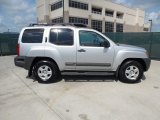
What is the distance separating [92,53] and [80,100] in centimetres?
190

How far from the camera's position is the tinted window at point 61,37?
5988 millimetres

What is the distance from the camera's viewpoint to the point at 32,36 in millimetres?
6102

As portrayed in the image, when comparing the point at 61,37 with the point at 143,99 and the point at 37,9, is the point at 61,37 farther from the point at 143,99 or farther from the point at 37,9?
the point at 37,9

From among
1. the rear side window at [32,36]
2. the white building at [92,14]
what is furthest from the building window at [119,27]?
the rear side window at [32,36]

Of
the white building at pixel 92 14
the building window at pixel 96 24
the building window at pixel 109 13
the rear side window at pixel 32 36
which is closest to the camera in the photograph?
the rear side window at pixel 32 36

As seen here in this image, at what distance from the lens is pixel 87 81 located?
6406 mm

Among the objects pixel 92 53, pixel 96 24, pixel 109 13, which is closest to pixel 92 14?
pixel 96 24

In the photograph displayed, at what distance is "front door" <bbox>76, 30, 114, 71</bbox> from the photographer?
5980mm

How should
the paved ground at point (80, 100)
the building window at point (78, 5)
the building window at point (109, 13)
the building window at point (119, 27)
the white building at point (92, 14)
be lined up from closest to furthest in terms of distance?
the paved ground at point (80, 100)
the building window at point (78, 5)
the white building at point (92, 14)
the building window at point (109, 13)
the building window at point (119, 27)

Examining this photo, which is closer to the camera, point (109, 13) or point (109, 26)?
point (109, 26)

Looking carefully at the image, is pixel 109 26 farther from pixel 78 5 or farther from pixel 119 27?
pixel 78 5

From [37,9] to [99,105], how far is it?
55.3m

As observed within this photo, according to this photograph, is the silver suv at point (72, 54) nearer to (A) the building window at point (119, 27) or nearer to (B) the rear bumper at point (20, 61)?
(B) the rear bumper at point (20, 61)

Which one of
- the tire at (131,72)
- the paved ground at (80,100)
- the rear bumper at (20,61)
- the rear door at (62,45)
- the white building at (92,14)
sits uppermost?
the white building at (92,14)
